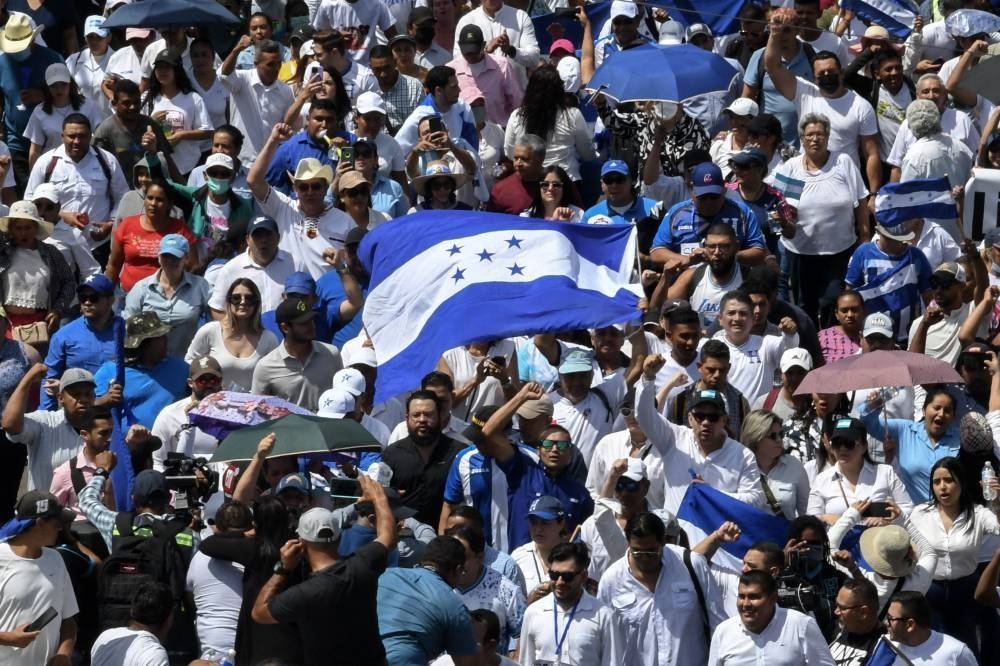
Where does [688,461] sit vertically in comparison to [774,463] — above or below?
above

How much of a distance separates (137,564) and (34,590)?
663 mm

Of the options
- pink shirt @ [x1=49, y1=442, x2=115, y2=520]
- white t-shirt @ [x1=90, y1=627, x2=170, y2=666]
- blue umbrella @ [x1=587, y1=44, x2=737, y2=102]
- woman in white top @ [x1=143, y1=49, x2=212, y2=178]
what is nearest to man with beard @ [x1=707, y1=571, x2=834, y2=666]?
white t-shirt @ [x1=90, y1=627, x2=170, y2=666]

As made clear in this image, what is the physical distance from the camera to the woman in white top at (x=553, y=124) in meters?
19.7

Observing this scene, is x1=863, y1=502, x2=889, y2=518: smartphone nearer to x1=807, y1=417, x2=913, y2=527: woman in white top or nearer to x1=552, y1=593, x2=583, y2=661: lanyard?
x1=807, y1=417, x2=913, y2=527: woman in white top

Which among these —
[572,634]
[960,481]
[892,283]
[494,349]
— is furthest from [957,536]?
[892,283]

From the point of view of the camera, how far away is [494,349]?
16.5 meters

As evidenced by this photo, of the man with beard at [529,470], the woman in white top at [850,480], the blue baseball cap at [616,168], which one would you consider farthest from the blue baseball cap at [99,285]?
the woman in white top at [850,480]

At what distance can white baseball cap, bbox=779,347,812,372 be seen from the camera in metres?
16.0

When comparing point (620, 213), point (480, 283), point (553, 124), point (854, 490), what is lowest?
point (553, 124)

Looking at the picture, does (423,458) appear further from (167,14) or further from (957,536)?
(167,14)

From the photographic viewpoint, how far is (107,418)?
1516 cm

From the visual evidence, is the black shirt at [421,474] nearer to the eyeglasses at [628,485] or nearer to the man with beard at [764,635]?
the eyeglasses at [628,485]

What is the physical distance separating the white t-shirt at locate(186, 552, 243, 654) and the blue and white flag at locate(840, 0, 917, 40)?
34.2ft

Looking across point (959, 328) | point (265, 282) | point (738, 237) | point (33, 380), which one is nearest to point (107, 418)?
point (33, 380)
